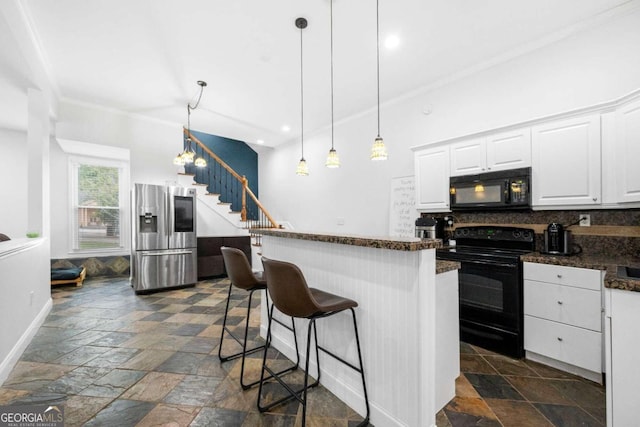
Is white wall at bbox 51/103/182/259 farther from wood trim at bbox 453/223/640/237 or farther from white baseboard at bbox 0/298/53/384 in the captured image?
wood trim at bbox 453/223/640/237

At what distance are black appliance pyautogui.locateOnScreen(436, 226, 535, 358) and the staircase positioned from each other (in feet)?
10.9

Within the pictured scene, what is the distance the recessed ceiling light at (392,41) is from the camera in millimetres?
2891

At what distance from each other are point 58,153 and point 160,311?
4.09 m

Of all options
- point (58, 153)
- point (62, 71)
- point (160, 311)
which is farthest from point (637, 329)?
point (58, 153)

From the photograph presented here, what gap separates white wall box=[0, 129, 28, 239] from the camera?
206 inches

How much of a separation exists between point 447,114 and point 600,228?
6.64 ft

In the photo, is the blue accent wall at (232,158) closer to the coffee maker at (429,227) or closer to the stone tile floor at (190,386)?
the stone tile floor at (190,386)

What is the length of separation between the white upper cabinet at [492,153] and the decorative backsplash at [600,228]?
0.58m

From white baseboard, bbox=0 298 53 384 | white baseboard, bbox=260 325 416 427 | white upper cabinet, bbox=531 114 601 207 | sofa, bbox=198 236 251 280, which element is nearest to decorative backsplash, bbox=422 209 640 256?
white upper cabinet, bbox=531 114 601 207

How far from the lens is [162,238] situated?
4664 millimetres

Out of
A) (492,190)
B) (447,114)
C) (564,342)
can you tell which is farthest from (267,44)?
(564,342)

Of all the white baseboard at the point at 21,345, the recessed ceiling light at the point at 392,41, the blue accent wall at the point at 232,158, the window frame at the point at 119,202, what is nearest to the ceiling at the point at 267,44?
the recessed ceiling light at the point at 392,41

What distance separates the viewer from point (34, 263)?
3012 mm

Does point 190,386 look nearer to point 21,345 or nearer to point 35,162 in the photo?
point 21,345
